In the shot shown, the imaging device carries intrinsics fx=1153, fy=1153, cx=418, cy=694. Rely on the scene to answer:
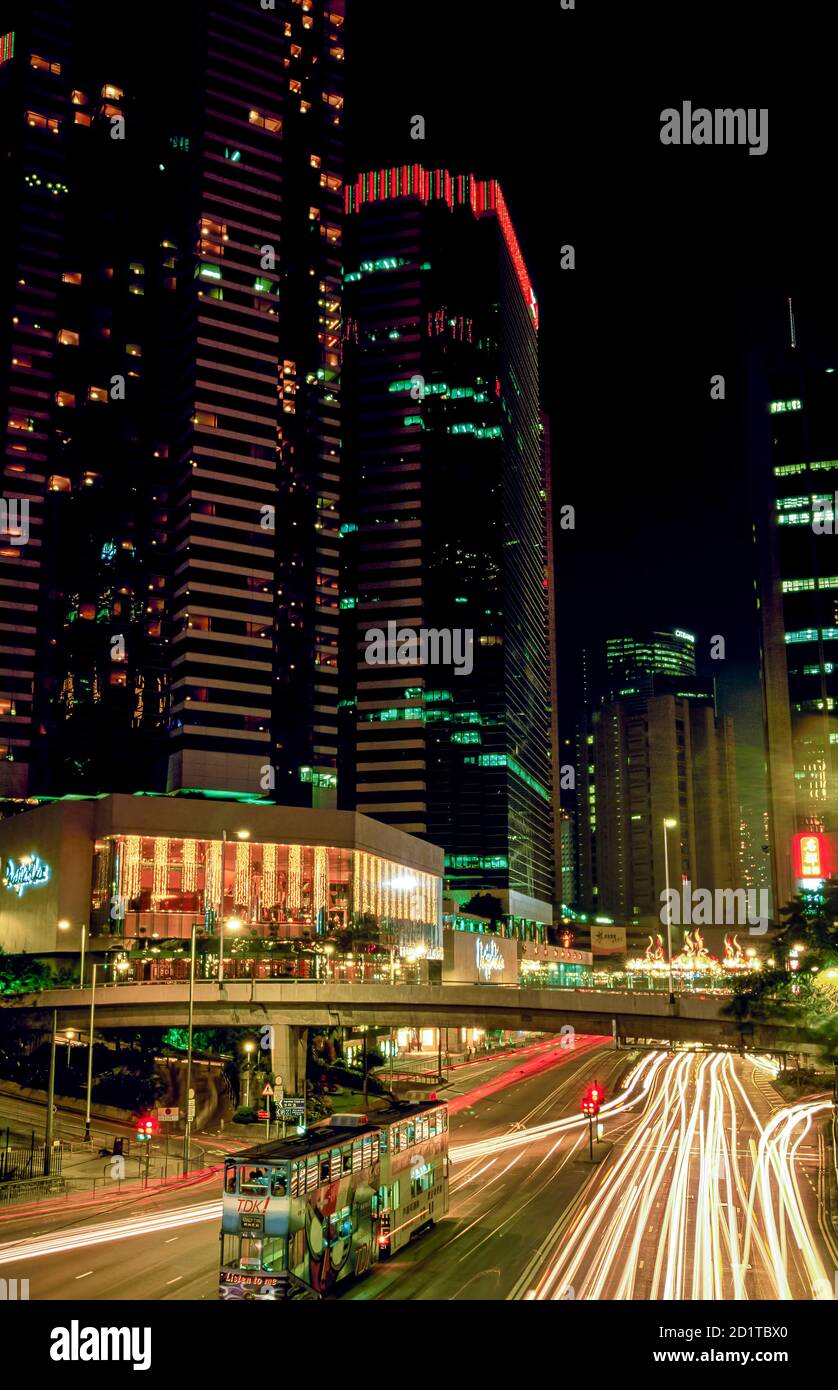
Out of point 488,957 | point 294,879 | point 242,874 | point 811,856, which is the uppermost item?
point 811,856

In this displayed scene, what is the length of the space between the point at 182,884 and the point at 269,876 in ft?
27.1

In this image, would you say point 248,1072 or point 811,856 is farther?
point 811,856

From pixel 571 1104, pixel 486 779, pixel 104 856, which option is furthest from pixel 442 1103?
pixel 486 779

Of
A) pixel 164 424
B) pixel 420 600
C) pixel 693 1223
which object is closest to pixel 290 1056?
pixel 693 1223

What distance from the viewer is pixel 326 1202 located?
30500 mm

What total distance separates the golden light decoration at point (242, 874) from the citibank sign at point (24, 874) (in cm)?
1588

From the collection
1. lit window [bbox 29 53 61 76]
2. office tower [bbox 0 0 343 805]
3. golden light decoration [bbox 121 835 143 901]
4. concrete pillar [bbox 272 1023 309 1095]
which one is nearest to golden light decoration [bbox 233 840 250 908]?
golden light decoration [bbox 121 835 143 901]

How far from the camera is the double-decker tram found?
90.3 feet

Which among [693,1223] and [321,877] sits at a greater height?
[321,877]

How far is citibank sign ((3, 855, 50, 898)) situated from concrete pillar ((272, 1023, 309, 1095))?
104 feet

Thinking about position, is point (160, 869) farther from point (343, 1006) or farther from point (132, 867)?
point (343, 1006)
